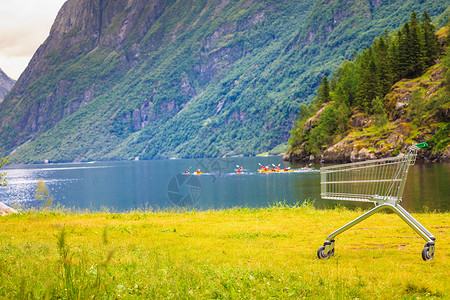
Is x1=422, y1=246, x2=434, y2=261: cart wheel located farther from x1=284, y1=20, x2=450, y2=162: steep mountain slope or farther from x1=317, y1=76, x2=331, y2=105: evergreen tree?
x1=317, y1=76, x2=331, y2=105: evergreen tree

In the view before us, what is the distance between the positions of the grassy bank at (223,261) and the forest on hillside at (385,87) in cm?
6279

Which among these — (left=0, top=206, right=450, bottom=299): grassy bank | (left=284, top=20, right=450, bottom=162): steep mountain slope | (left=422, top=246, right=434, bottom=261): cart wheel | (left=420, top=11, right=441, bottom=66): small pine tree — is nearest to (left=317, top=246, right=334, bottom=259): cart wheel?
(left=0, top=206, right=450, bottom=299): grassy bank

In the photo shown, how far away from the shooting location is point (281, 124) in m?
184

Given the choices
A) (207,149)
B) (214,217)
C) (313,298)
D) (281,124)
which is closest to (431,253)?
(313,298)

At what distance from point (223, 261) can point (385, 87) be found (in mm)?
89700

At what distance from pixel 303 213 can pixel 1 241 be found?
11.3 m

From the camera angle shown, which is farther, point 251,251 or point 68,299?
point 251,251

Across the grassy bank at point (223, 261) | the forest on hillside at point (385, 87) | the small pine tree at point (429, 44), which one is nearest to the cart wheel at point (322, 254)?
the grassy bank at point (223, 261)

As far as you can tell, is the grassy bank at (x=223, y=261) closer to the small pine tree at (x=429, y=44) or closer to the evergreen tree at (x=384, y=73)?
the evergreen tree at (x=384, y=73)

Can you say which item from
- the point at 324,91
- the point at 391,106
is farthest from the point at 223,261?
the point at 324,91

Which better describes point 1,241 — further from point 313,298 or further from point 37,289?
point 313,298

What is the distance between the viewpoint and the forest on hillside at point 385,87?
68.7m

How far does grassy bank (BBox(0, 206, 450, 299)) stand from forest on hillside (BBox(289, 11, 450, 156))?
2472 inches

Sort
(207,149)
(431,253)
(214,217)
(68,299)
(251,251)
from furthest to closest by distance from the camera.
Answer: (207,149), (214,217), (251,251), (431,253), (68,299)
